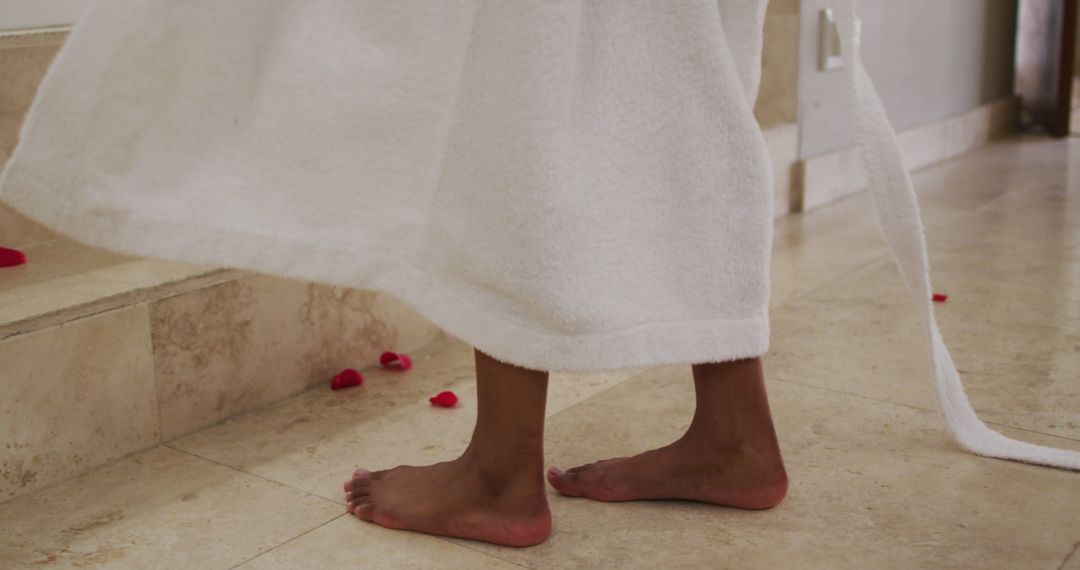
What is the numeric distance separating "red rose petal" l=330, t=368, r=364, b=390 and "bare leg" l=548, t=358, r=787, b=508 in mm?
469

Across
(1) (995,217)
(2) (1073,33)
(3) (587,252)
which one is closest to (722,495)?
(3) (587,252)

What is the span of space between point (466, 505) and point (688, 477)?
0.23m

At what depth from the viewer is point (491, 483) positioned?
1.04 m

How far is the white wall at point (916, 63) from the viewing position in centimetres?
257

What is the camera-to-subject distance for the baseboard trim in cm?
258

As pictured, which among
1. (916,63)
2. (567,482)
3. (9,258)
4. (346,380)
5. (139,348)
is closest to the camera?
(567,482)

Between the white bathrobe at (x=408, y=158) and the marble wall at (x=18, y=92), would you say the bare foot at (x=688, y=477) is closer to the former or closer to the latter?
the white bathrobe at (x=408, y=158)

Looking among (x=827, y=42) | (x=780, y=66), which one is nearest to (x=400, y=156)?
(x=780, y=66)

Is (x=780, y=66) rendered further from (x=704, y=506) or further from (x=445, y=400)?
(x=704, y=506)

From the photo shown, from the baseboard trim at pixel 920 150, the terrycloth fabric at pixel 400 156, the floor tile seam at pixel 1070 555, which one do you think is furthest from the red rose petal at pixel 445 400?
the baseboard trim at pixel 920 150

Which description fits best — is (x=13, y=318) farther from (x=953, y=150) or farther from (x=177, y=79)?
(x=953, y=150)

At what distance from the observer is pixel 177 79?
92 centimetres

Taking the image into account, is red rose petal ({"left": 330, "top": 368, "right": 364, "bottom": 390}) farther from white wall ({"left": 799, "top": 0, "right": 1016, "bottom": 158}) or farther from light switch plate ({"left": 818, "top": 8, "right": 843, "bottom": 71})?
light switch plate ({"left": 818, "top": 8, "right": 843, "bottom": 71})

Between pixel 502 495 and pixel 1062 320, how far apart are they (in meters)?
1.04
